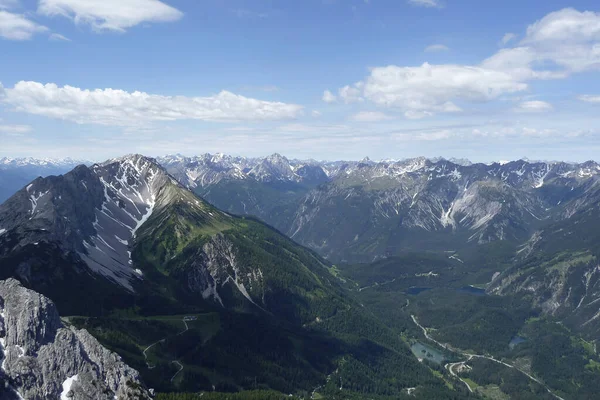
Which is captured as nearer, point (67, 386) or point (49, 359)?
point (67, 386)

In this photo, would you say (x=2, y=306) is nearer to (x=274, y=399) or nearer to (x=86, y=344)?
(x=86, y=344)

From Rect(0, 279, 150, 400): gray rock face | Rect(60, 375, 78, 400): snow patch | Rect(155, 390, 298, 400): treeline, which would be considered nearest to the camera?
Rect(0, 279, 150, 400): gray rock face

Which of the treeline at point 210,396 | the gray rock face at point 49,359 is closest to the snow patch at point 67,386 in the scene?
the gray rock face at point 49,359

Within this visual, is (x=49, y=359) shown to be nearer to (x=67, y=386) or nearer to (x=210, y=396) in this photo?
(x=67, y=386)

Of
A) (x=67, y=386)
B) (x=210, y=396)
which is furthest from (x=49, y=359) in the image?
(x=210, y=396)

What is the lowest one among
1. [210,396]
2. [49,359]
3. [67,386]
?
[210,396]

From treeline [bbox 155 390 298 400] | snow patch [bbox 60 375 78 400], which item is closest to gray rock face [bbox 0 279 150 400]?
snow patch [bbox 60 375 78 400]

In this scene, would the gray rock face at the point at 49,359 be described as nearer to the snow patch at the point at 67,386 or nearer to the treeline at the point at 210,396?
the snow patch at the point at 67,386

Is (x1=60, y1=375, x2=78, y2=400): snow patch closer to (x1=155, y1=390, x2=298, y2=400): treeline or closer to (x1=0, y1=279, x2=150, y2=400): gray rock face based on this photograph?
(x1=0, y1=279, x2=150, y2=400): gray rock face

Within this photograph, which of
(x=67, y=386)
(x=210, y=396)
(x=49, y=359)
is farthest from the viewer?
(x=210, y=396)
